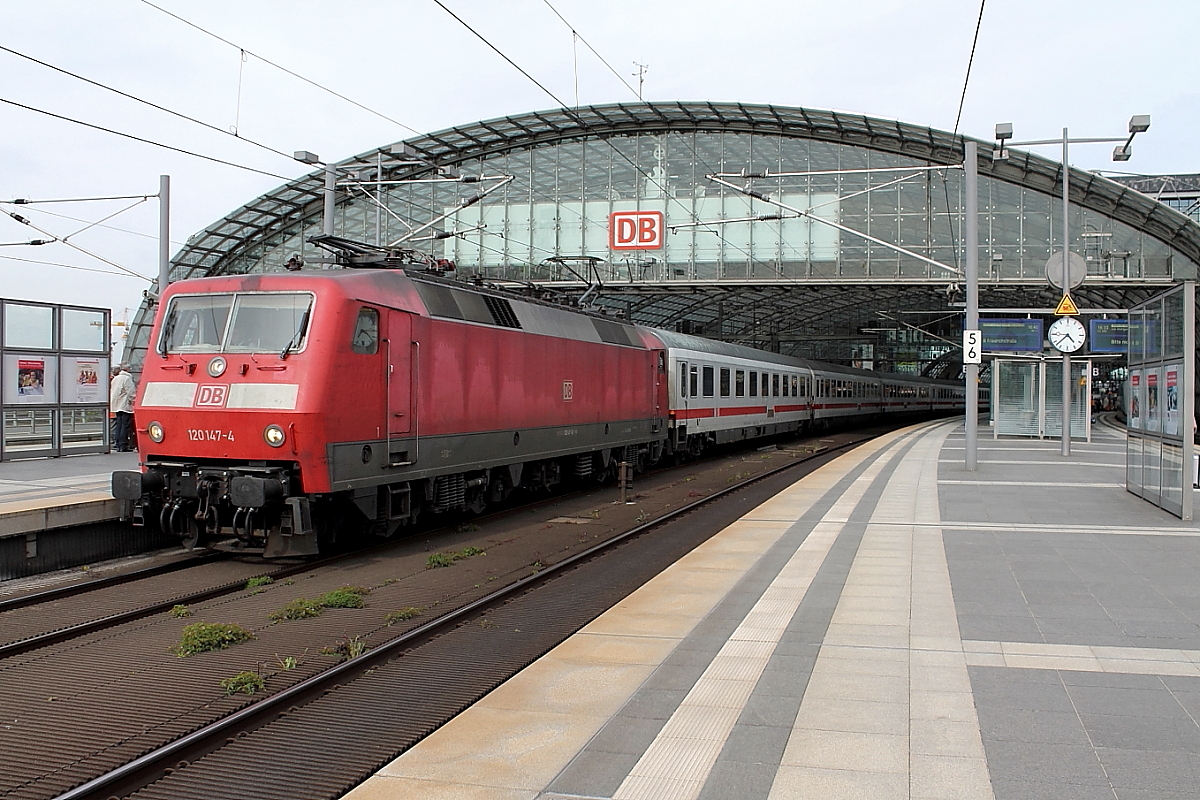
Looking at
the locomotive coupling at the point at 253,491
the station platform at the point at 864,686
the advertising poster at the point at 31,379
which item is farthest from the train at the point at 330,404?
the advertising poster at the point at 31,379

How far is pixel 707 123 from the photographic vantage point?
42469 mm

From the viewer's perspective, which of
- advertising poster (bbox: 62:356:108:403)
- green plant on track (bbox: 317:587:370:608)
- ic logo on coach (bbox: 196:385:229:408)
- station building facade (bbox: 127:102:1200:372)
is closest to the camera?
green plant on track (bbox: 317:587:370:608)

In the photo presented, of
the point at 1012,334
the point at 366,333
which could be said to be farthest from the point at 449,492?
the point at 1012,334

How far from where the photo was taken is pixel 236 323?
1038 cm

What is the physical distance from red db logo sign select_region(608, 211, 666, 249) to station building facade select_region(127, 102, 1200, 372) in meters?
0.12

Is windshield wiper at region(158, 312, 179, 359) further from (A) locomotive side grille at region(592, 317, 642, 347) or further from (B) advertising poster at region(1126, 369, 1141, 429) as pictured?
(B) advertising poster at region(1126, 369, 1141, 429)

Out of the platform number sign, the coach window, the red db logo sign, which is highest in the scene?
the red db logo sign

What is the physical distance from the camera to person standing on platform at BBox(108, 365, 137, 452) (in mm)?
18453

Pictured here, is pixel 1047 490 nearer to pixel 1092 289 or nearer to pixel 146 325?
pixel 1092 289

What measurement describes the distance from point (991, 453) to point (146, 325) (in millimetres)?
39865

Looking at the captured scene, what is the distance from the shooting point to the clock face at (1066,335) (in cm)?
2102

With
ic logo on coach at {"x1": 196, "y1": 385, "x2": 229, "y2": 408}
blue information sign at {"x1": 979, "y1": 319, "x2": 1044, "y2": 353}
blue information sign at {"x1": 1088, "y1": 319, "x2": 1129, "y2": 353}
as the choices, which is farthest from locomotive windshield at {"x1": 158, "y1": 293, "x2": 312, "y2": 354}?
blue information sign at {"x1": 1088, "y1": 319, "x2": 1129, "y2": 353}

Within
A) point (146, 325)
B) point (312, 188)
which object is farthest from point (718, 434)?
point (146, 325)

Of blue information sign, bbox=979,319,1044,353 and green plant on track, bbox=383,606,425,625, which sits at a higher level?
blue information sign, bbox=979,319,1044,353
